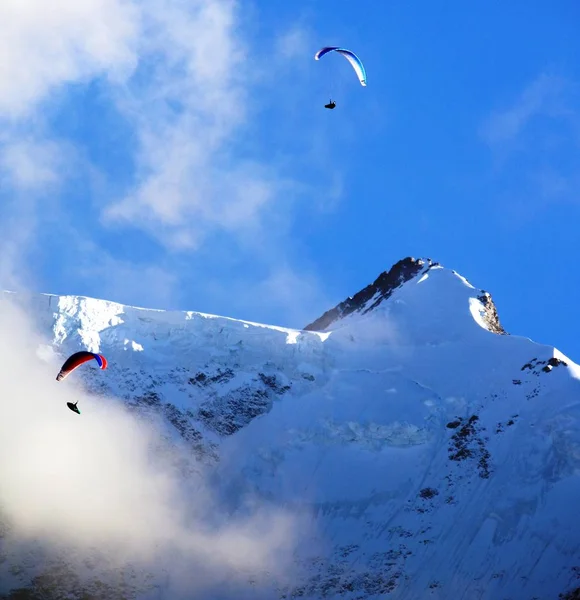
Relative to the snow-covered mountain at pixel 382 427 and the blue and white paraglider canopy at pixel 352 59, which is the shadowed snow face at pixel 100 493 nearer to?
the snow-covered mountain at pixel 382 427

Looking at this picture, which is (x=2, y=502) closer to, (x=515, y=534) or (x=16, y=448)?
(x=16, y=448)

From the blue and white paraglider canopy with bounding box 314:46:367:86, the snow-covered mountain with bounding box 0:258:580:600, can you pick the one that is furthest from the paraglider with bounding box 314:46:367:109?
the snow-covered mountain with bounding box 0:258:580:600

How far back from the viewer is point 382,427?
15462cm

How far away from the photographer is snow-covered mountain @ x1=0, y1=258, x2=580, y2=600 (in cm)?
13025

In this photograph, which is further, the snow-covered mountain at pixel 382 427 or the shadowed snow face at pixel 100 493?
the shadowed snow face at pixel 100 493

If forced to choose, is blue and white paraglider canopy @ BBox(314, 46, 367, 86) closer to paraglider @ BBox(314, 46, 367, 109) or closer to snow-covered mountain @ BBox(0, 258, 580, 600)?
paraglider @ BBox(314, 46, 367, 109)

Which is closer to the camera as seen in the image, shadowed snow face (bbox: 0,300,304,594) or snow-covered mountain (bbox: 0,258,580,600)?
snow-covered mountain (bbox: 0,258,580,600)

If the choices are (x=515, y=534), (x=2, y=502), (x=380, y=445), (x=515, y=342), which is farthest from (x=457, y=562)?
(x=2, y=502)

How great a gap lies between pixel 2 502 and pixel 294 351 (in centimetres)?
4713

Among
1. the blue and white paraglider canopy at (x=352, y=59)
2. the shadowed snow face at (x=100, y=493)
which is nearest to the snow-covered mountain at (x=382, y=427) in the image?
the shadowed snow face at (x=100, y=493)

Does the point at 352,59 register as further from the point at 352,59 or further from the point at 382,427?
the point at 382,427

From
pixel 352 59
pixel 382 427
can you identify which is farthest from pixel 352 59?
pixel 382 427

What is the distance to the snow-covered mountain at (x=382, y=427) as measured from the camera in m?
130

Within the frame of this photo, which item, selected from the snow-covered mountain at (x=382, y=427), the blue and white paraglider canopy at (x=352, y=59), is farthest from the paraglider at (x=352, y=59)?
the snow-covered mountain at (x=382, y=427)
